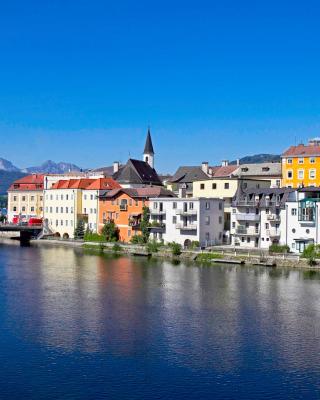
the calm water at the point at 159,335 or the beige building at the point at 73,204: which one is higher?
the beige building at the point at 73,204

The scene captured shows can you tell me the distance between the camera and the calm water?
72.9ft

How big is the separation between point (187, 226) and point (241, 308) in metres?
28.0

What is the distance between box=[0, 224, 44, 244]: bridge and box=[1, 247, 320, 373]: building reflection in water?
26.9m

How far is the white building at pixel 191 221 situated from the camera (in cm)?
6181

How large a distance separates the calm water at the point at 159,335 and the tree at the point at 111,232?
21.5 m

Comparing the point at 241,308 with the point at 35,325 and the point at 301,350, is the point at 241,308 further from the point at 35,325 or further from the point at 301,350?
the point at 35,325

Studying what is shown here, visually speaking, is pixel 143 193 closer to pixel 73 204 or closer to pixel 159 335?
pixel 73 204

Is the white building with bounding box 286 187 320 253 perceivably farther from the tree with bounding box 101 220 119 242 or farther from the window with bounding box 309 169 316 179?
the tree with bounding box 101 220 119 242

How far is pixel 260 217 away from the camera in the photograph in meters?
59.3

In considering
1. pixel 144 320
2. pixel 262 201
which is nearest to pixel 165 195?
pixel 262 201

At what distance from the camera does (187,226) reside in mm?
62438

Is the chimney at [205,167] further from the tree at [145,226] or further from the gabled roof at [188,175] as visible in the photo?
the tree at [145,226]

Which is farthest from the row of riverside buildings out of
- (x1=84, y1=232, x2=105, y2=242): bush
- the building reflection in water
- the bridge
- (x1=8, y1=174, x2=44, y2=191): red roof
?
the building reflection in water

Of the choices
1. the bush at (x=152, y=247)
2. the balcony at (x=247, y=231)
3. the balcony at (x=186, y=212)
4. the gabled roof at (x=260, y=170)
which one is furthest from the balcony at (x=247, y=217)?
the gabled roof at (x=260, y=170)
